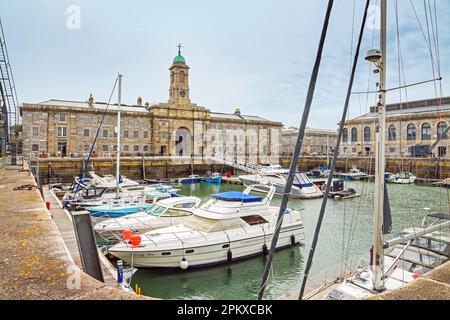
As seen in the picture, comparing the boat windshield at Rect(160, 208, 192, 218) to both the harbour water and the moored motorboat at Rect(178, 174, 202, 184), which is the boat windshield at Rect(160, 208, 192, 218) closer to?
the harbour water

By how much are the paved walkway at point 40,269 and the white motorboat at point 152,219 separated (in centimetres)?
777

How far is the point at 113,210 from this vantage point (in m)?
18.0

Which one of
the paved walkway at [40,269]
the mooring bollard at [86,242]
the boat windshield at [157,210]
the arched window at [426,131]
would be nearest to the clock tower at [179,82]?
the boat windshield at [157,210]

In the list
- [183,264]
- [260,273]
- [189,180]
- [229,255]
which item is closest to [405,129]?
[189,180]

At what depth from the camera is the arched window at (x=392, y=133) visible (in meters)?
62.5

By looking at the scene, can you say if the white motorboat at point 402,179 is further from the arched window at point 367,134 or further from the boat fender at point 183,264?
A: the boat fender at point 183,264

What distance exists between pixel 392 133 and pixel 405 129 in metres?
2.63

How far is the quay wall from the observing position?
3994 cm

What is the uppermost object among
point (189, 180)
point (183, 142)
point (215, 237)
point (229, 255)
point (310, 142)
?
point (310, 142)

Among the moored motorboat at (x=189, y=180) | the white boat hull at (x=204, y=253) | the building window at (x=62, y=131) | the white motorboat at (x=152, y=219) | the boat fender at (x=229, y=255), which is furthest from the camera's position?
the building window at (x=62, y=131)

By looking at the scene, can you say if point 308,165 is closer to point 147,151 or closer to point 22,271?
point 147,151

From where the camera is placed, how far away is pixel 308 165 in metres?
62.6

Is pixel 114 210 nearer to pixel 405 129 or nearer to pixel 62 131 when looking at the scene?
pixel 62 131
